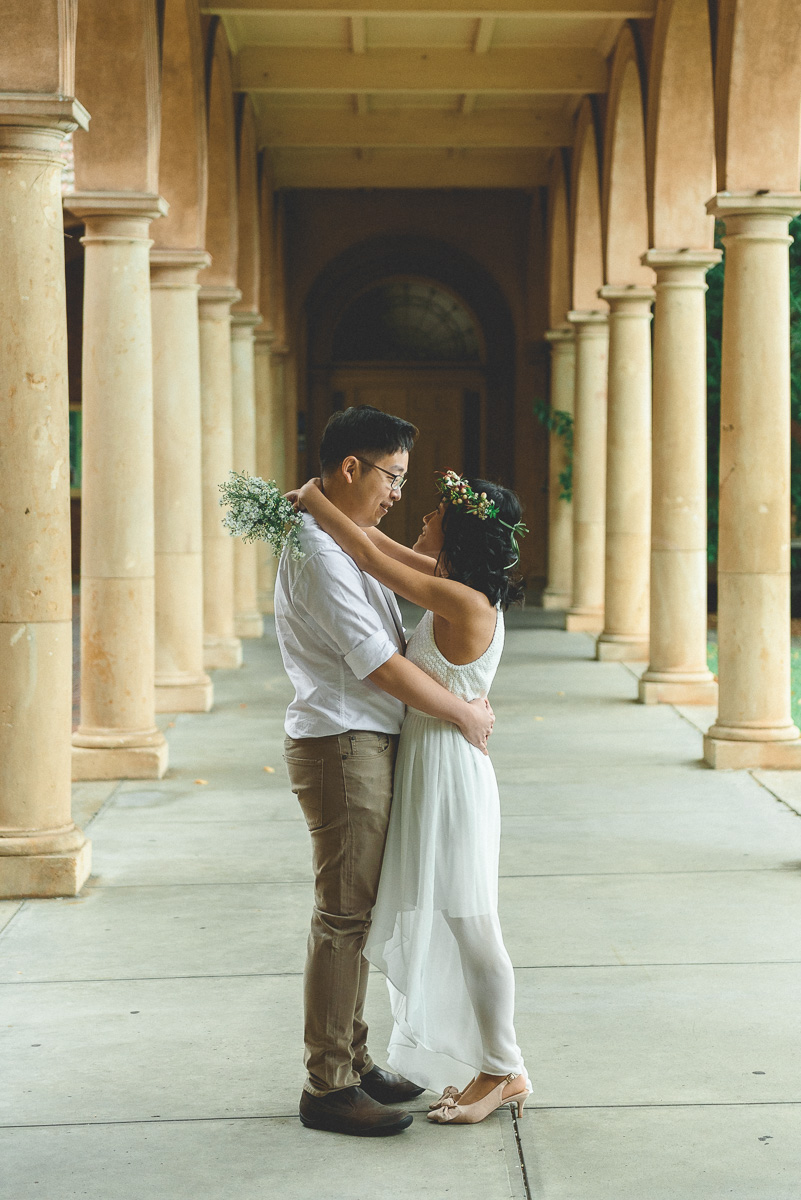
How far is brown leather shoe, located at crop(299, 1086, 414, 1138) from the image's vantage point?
3.62 metres

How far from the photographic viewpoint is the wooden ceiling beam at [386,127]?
51.6ft

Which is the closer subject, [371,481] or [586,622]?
[371,481]

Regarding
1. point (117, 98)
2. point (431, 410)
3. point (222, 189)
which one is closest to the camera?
point (117, 98)

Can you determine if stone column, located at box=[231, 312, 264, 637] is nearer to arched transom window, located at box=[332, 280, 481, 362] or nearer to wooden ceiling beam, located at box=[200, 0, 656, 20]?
wooden ceiling beam, located at box=[200, 0, 656, 20]

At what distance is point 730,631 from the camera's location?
8469 mm

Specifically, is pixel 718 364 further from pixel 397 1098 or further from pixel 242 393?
pixel 397 1098

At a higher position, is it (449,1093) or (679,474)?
(679,474)

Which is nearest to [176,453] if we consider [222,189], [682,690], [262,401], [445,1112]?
[222,189]

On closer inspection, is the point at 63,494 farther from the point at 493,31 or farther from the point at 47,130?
the point at 493,31

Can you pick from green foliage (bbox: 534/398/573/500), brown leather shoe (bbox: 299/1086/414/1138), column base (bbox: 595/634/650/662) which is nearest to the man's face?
brown leather shoe (bbox: 299/1086/414/1138)

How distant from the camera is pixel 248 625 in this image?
15414mm

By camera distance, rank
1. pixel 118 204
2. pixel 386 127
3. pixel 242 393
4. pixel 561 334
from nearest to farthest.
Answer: pixel 118 204, pixel 242 393, pixel 386 127, pixel 561 334

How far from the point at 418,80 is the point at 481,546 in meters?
10.7

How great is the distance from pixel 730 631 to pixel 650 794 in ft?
3.82
